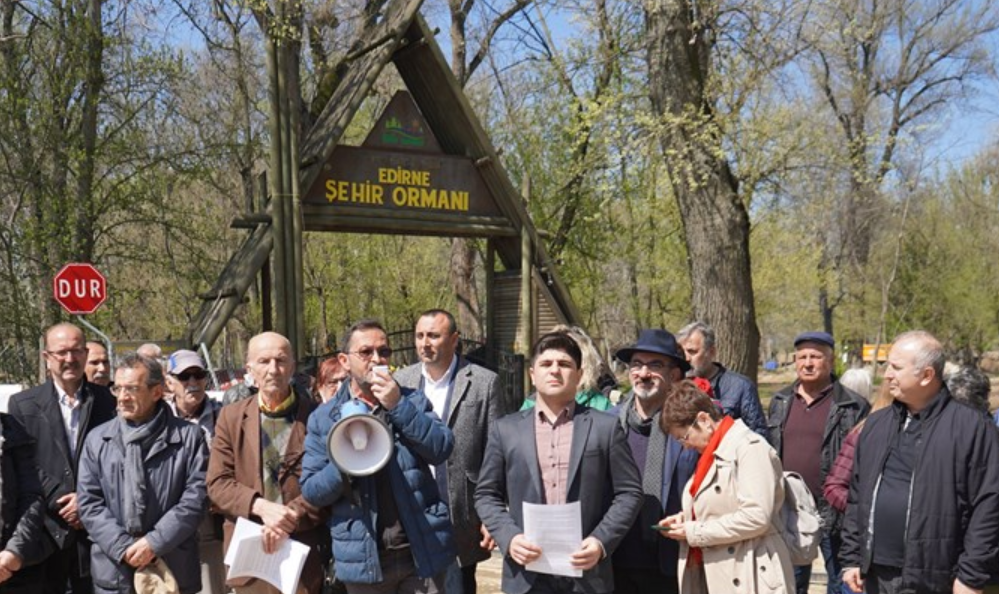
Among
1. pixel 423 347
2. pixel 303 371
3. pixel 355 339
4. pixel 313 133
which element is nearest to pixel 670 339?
pixel 423 347

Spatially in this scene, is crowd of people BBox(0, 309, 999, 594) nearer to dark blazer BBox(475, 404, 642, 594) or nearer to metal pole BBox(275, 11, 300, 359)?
dark blazer BBox(475, 404, 642, 594)

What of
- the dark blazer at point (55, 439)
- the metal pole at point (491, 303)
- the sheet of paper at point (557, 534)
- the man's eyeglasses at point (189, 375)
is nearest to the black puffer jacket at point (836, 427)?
the sheet of paper at point (557, 534)

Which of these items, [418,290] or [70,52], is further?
[418,290]

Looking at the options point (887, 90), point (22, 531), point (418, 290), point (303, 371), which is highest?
point (887, 90)

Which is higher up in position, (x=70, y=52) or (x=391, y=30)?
(x=70, y=52)

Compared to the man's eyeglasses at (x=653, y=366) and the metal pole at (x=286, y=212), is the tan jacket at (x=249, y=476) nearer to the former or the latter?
the man's eyeglasses at (x=653, y=366)

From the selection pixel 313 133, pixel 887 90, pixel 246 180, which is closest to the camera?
pixel 313 133

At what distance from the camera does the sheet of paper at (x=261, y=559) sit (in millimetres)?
4770

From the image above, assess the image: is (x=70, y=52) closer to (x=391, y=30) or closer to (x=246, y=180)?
(x=391, y=30)

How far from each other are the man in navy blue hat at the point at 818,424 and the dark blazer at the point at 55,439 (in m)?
4.09

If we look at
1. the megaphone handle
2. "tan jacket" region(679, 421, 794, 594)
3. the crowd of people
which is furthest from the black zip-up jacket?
the megaphone handle

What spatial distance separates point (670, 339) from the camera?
5203mm

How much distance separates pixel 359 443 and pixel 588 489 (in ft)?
3.47

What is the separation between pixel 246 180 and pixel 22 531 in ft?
64.3
